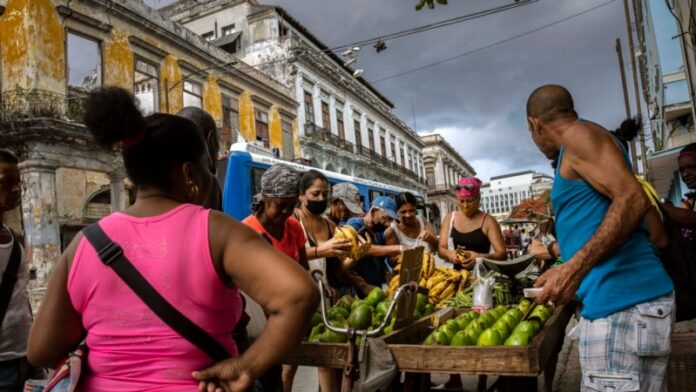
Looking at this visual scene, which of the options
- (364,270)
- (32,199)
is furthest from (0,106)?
(364,270)

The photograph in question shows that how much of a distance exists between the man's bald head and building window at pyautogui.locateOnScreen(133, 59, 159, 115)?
1734cm

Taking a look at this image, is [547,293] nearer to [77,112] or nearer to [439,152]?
[77,112]

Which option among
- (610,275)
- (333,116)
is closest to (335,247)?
(610,275)

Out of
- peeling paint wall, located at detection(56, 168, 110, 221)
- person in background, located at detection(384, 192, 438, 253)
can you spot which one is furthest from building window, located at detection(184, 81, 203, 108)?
person in background, located at detection(384, 192, 438, 253)

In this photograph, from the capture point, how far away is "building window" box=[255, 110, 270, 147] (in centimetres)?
2338

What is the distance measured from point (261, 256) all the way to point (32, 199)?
1484 centimetres

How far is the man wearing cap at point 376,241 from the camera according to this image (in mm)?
4441

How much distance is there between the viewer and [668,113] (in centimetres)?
1238

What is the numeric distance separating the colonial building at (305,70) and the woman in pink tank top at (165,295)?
22063 mm

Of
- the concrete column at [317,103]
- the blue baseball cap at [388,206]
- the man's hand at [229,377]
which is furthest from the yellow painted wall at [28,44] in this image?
the man's hand at [229,377]

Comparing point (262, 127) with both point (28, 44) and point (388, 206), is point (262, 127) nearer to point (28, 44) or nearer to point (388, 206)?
point (28, 44)

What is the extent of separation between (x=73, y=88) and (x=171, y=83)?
13.1 ft

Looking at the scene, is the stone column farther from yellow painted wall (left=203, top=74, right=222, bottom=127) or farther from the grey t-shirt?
the grey t-shirt

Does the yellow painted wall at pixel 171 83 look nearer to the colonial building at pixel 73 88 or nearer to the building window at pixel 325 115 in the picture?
the colonial building at pixel 73 88
